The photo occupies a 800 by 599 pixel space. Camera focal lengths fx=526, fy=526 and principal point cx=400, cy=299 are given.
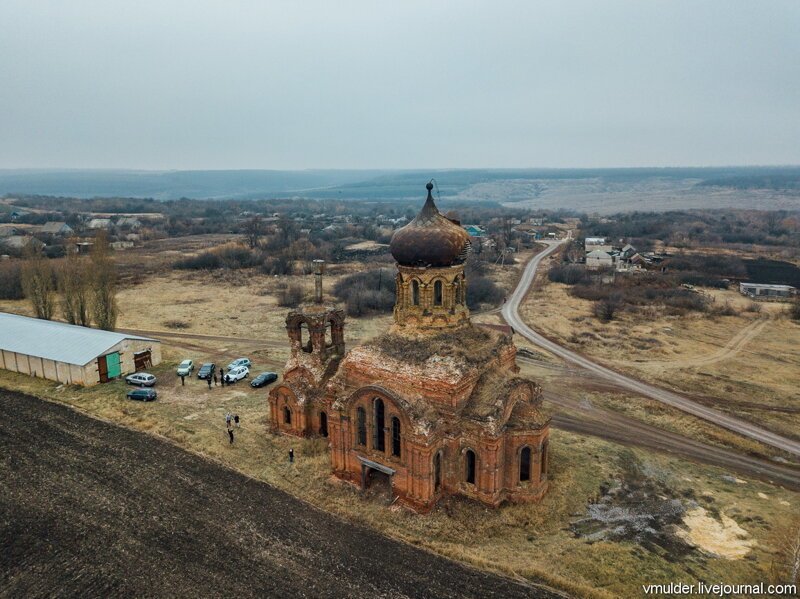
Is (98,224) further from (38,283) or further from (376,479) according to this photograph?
(376,479)

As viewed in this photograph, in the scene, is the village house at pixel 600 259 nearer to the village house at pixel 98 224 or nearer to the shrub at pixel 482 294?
the shrub at pixel 482 294

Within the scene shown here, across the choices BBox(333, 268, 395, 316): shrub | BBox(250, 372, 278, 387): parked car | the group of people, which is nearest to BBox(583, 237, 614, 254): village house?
BBox(333, 268, 395, 316): shrub

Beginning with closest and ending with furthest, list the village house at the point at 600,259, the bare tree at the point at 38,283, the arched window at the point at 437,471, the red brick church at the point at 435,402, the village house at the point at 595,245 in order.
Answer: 1. the red brick church at the point at 435,402
2. the arched window at the point at 437,471
3. the bare tree at the point at 38,283
4. the village house at the point at 600,259
5. the village house at the point at 595,245

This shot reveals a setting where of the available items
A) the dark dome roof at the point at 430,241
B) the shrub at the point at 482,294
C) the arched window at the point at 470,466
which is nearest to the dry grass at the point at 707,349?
the shrub at the point at 482,294

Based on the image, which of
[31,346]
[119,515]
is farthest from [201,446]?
[31,346]

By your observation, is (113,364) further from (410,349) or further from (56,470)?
(410,349)

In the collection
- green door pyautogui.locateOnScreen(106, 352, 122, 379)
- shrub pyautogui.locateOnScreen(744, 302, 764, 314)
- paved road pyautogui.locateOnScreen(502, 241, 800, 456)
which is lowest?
paved road pyautogui.locateOnScreen(502, 241, 800, 456)

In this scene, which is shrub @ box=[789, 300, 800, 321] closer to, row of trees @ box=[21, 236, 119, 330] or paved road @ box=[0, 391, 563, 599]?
paved road @ box=[0, 391, 563, 599]
